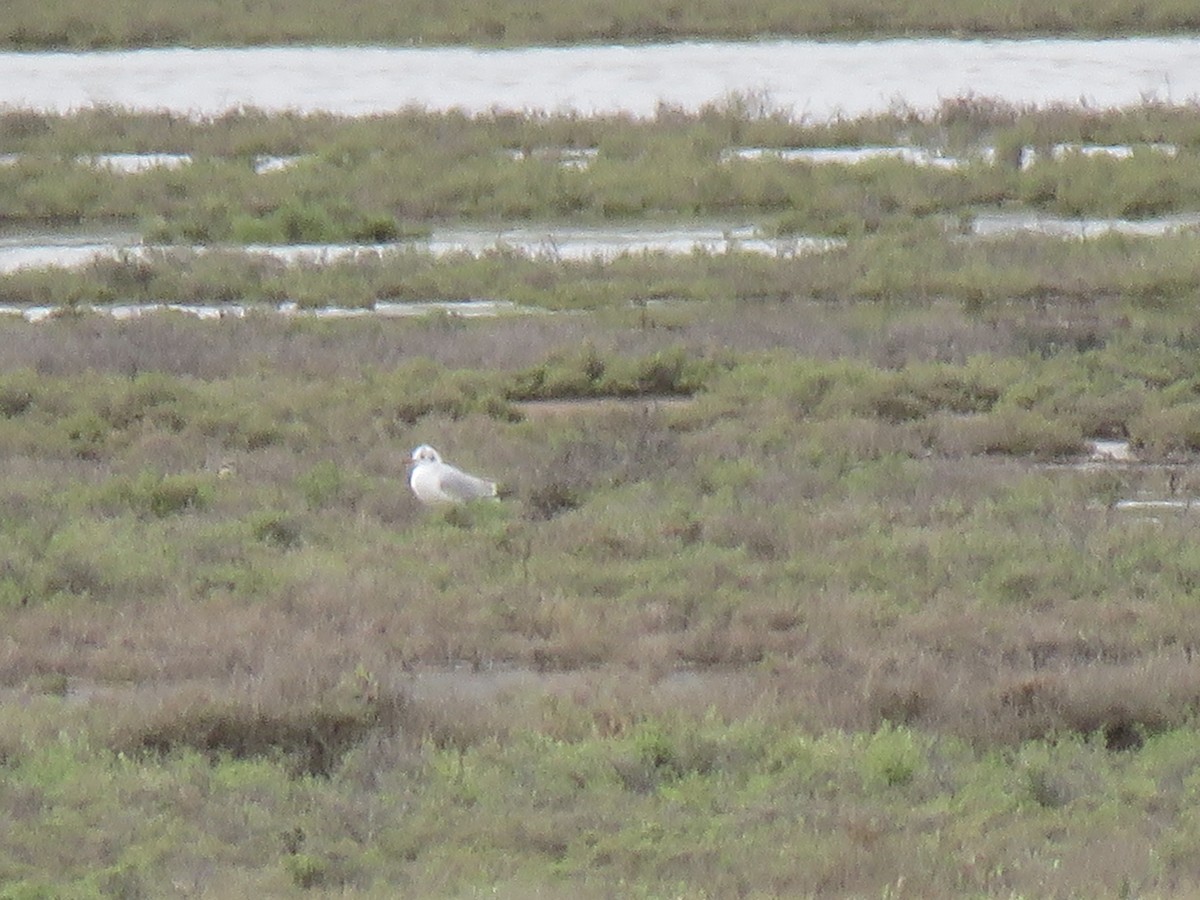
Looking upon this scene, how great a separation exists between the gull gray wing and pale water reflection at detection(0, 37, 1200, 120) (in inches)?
666

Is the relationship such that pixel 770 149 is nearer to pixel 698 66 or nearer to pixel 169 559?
pixel 698 66

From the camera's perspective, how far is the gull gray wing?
1022 cm

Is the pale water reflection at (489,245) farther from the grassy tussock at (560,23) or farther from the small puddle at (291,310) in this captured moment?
the grassy tussock at (560,23)

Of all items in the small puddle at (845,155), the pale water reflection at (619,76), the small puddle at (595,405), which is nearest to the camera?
the small puddle at (595,405)

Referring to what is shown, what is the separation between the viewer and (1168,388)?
13.0m

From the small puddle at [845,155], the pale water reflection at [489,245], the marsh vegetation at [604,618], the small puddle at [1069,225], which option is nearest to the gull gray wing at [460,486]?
the marsh vegetation at [604,618]

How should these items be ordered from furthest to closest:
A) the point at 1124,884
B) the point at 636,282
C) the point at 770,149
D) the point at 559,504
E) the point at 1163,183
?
the point at 770,149 < the point at 1163,183 < the point at 636,282 < the point at 559,504 < the point at 1124,884

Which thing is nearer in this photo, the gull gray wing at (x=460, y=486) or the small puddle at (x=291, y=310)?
the gull gray wing at (x=460, y=486)

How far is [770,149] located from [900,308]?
29.5 ft

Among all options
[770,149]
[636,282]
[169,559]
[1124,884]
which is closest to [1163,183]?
[770,149]

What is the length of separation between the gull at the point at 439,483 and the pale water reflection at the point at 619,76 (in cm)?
1692

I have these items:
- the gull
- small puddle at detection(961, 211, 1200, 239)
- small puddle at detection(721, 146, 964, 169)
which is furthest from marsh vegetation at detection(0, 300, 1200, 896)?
small puddle at detection(721, 146, 964, 169)

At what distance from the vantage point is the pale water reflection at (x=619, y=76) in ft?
95.1

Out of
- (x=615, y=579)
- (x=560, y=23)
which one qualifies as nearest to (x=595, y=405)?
(x=615, y=579)
